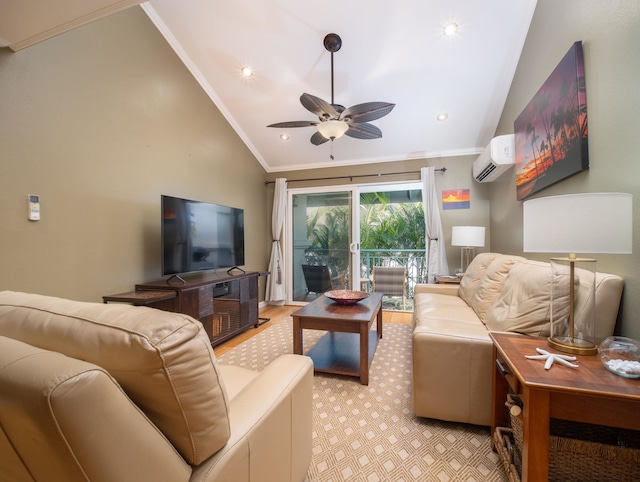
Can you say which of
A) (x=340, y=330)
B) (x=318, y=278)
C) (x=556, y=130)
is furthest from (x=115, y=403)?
(x=318, y=278)

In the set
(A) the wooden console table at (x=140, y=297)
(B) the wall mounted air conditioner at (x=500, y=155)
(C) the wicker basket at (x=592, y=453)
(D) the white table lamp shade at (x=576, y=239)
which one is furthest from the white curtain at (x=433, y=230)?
(A) the wooden console table at (x=140, y=297)

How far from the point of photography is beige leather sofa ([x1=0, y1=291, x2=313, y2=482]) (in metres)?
0.45

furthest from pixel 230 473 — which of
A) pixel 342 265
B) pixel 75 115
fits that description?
pixel 342 265

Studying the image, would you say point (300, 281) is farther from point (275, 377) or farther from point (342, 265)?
point (275, 377)

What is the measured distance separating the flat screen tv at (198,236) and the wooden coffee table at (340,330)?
1303 millimetres

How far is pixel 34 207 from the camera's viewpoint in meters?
1.91

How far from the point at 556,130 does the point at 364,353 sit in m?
2.11

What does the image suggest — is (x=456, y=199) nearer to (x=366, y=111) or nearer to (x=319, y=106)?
(x=366, y=111)

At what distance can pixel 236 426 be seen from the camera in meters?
0.78

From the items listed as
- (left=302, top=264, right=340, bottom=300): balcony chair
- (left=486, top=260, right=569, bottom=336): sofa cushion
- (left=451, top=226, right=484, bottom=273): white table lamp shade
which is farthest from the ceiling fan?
(left=302, top=264, right=340, bottom=300): balcony chair

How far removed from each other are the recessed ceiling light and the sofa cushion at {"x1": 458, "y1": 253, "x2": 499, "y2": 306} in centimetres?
216

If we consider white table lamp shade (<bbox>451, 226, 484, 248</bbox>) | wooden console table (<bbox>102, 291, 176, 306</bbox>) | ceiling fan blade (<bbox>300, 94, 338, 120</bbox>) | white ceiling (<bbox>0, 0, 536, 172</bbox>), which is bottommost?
wooden console table (<bbox>102, 291, 176, 306</bbox>)

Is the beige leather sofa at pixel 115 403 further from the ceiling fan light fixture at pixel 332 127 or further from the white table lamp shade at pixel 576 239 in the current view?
the ceiling fan light fixture at pixel 332 127

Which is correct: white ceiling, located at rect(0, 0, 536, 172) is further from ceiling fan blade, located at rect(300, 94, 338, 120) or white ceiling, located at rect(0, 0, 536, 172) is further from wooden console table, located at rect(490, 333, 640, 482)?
wooden console table, located at rect(490, 333, 640, 482)
